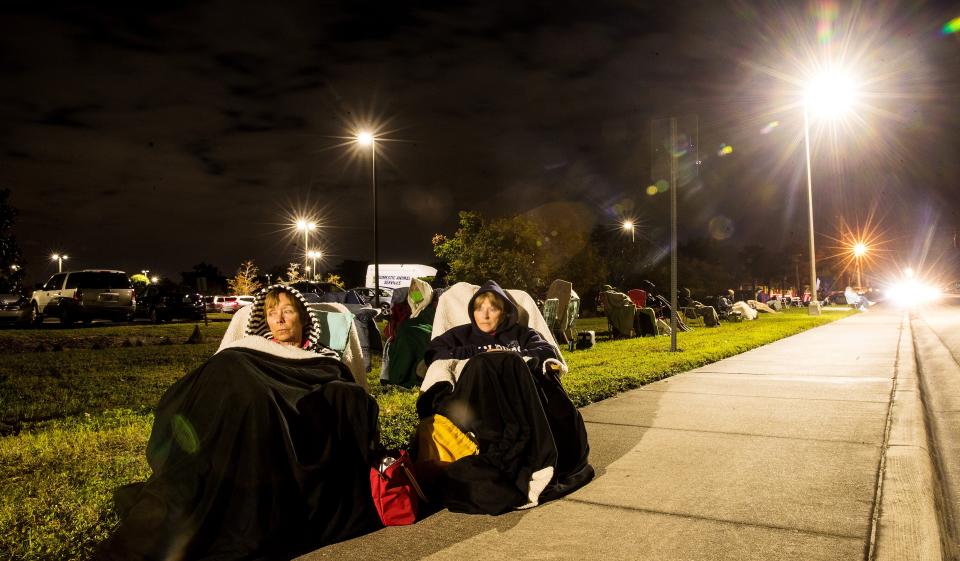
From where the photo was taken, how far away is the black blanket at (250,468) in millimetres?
3352

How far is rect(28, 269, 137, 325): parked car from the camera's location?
26.9 metres

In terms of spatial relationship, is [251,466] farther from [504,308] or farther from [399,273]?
[399,273]

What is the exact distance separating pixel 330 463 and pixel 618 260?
59.7 metres

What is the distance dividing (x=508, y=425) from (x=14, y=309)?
3092 cm

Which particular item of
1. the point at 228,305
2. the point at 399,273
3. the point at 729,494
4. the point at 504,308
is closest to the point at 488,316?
the point at 504,308

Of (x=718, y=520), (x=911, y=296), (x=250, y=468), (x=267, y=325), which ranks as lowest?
(x=718, y=520)

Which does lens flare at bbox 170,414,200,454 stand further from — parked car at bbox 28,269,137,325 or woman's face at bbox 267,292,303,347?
parked car at bbox 28,269,137,325

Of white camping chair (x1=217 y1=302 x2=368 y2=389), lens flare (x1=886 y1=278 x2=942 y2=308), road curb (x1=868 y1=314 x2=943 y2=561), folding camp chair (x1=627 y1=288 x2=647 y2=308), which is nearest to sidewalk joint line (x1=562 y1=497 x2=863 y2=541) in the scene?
road curb (x1=868 y1=314 x2=943 y2=561)

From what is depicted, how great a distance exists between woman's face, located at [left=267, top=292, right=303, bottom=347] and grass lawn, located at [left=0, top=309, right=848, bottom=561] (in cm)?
137

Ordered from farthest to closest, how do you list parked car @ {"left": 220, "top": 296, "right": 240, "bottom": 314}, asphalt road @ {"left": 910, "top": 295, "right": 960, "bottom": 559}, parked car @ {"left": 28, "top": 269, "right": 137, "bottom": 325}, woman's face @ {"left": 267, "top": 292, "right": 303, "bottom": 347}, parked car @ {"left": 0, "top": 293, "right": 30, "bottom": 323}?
parked car @ {"left": 220, "top": 296, "right": 240, "bottom": 314}
parked car @ {"left": 0, "top": 293, "right": 30, "bottom": 323}
parked car @ {"left": 28, "top": 269, "right": 137, "bottom": 325}
woman's face @ {"left": 267, "top": 292, "right": 303, "bottom": 347}
asphalt road @ {"left": 910, "top": 295, "right": 960, "bottom": 559}

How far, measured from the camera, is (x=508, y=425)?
4.48m

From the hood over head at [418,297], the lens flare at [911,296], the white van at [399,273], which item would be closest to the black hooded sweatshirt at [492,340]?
the hood over head at [418,297]

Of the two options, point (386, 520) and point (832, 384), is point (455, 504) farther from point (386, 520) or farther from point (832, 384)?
point (832, 384)

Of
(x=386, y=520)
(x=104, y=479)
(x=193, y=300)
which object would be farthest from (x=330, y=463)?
(x=193, y=300)
